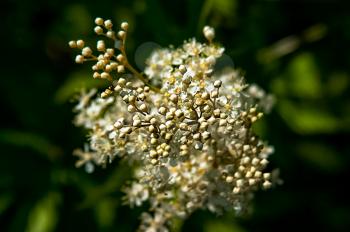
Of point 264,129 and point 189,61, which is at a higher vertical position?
point 264,129

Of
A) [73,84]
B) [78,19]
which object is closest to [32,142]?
[73,84]

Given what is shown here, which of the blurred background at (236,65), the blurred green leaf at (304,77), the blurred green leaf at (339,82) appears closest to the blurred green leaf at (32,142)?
the blurred background at (236,65)

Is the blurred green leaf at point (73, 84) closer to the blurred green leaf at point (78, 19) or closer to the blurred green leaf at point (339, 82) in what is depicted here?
the blurred green leaf at point (78, 19)

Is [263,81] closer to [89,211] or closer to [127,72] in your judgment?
[127,72]

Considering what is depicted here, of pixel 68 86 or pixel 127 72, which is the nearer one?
pixel 127 72

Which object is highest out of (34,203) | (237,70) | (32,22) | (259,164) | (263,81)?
(32,22)

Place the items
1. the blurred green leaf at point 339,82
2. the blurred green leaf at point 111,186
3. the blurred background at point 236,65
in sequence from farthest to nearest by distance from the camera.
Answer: the blurred green leaf at point 339,82, the blurred background at point 236,65, the blurred green leaf at point 111,186

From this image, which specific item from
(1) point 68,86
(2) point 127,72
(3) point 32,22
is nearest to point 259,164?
(2) point 127,72
